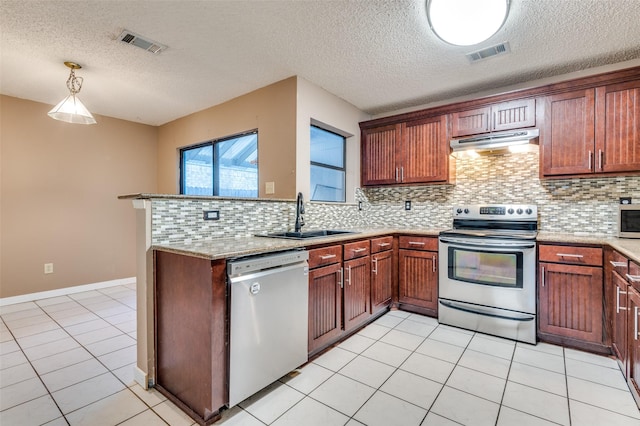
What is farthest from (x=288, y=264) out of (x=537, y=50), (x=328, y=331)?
(x=537, y=50)

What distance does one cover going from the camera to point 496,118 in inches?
119

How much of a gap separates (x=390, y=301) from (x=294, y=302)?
1.70m

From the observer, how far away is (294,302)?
2.00m

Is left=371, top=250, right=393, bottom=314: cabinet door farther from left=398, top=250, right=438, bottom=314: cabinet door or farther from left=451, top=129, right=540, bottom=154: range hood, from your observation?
left=451, top=129, right=540, bottom=154: range hood

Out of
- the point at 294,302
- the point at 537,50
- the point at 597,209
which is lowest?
the point at 294,302

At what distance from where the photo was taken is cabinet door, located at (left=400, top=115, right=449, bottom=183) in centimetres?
333

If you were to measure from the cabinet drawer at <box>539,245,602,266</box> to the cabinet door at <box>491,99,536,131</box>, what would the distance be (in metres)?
1.18

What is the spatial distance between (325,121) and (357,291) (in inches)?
74.3

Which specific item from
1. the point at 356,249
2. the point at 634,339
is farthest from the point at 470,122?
the point at 634,339

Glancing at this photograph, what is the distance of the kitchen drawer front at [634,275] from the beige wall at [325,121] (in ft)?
8.02

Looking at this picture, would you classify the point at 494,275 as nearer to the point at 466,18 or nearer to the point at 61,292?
the point at 466,18

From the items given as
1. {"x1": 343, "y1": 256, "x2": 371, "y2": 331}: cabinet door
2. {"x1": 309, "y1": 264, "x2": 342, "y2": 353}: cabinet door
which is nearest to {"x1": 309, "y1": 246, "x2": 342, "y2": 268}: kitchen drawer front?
{"x1": 309, "y1": 264, "x2": 342, "y2": 353}: cabinet door

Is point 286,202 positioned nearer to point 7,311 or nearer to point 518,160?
point 518,160

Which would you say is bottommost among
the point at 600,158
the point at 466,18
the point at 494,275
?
the point at 494,275
